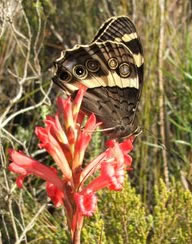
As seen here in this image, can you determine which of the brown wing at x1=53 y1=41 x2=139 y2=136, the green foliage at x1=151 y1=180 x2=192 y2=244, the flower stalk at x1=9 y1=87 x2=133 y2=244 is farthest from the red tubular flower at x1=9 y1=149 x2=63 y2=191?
the green foliage at x1=151 y1=180 x2=192 y2=244

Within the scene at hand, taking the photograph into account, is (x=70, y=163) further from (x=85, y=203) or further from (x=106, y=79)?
(x=106, y=79)

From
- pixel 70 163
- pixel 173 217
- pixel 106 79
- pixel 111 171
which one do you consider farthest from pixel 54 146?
pixel 173 217

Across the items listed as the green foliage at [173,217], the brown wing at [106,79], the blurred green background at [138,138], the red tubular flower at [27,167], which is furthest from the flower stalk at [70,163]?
the green foliage at [173,217]

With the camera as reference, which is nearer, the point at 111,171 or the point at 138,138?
the point at 111,171

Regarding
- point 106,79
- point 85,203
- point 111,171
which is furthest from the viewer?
point 106,79

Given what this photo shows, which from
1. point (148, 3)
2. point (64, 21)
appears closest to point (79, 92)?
point (148, 3)

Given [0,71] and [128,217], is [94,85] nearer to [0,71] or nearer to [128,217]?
[128,217]

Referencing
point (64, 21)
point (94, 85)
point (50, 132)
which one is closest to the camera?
point (50, 132)
